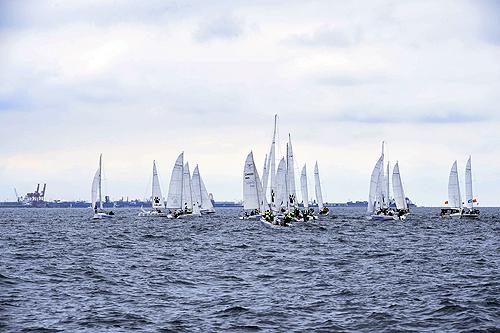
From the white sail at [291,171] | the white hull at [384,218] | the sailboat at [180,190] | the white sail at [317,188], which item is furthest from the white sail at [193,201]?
the white hull at [384,218]

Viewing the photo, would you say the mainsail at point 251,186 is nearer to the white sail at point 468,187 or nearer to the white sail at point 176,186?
the white sail at point 176,186

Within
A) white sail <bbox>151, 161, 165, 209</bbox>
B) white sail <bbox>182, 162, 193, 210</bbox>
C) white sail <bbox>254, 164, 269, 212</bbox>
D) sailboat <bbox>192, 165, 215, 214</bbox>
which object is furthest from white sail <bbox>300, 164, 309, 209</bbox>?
white sail <bbox>254, 164, 269, 212</bbox>

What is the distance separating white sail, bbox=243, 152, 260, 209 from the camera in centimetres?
9332

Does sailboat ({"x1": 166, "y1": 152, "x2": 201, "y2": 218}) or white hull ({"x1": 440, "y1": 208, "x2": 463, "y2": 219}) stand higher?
sailboat ({"x1": 166, "y1": 152, "x2": 201, "y2": 218})

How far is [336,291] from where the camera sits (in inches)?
1202

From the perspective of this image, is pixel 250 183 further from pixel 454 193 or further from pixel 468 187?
pixel 468 187

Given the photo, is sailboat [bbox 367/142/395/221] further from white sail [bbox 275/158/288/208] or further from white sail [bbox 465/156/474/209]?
white sail [bbox 275/158/288/208]

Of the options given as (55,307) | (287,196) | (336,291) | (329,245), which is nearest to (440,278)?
(336,291)

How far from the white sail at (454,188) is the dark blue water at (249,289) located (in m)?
78.4

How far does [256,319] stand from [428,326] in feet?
19.0

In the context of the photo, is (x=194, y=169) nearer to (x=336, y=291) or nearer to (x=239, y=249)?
(x=239, y=249)

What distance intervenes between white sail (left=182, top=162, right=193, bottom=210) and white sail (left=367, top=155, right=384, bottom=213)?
33.0 m

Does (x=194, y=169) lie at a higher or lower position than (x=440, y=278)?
higher

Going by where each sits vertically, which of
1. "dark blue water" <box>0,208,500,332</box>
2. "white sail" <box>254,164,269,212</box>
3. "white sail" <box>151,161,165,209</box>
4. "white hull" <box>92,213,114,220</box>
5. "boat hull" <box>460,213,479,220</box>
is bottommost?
"dark blue water" <box>0,208,500,332</box>
